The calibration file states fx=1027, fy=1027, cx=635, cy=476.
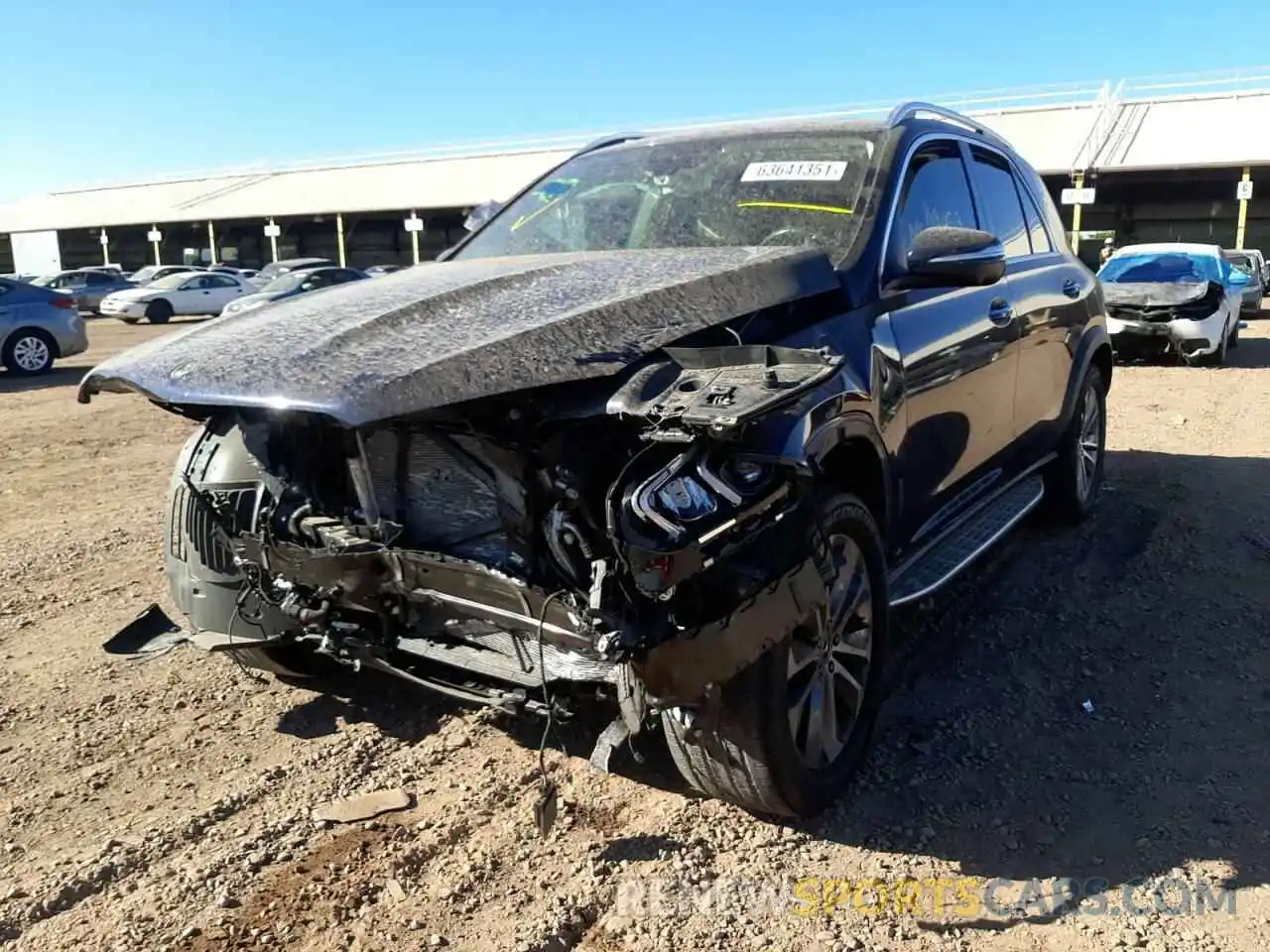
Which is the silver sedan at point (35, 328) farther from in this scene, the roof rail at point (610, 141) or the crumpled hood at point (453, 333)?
the crumpled hood at point (453, 333)

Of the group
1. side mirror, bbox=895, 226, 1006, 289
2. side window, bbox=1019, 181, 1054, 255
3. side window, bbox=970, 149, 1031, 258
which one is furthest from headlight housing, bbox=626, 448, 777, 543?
side window, bbox=1019, 181, 1054, 255

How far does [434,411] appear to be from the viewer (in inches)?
96.3

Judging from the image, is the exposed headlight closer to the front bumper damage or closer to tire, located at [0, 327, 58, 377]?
the front bumper damage

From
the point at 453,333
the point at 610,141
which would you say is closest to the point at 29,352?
the point at 610,141

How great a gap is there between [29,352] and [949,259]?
14095mm

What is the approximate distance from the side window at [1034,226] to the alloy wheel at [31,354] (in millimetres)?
13413

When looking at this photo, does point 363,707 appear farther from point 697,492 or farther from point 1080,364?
point 1080,364

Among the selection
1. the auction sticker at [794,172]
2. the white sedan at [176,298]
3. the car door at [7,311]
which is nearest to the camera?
the auction sticker at [794,172]

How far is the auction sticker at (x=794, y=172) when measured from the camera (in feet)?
12.4

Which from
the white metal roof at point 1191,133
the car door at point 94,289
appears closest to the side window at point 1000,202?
the white metal roof at point 1191,133

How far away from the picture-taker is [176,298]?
27.8 m

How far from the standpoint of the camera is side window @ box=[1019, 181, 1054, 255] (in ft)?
16.8

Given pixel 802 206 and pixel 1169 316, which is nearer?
pixel 802 206

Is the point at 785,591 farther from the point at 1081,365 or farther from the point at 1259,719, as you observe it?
the point at 1081,365
